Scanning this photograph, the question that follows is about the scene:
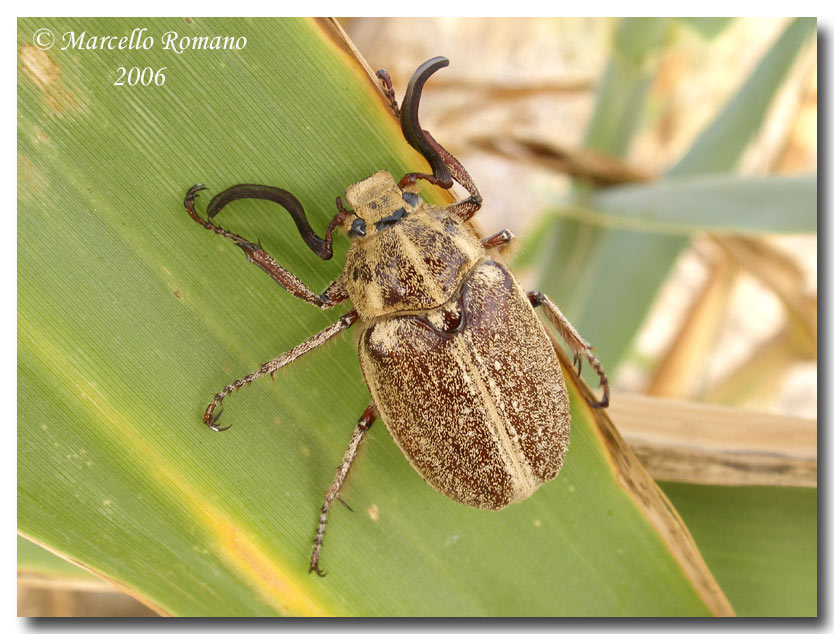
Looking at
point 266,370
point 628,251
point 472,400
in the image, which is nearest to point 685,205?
point 628,251

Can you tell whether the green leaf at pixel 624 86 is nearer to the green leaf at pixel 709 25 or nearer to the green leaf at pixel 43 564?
the green leaf at pixel 709 25

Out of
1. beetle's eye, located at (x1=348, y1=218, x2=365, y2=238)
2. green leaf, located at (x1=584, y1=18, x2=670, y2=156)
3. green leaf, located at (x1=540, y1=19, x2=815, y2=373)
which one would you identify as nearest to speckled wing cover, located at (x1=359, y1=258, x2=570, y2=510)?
beetle's eye, located at (x1=348, y1=218, x2=365, y2=238)

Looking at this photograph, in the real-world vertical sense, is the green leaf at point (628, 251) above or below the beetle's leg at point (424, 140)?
below

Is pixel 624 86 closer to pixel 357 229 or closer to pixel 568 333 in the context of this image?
pixel 568 333

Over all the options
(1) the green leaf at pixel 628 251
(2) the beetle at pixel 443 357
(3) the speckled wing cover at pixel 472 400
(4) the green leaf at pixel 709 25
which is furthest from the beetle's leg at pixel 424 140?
(1) the green leaf at pixel 628 251

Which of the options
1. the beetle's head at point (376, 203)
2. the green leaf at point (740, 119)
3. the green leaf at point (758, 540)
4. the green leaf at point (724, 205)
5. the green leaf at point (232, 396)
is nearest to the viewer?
the green leaf at point (232, 396)

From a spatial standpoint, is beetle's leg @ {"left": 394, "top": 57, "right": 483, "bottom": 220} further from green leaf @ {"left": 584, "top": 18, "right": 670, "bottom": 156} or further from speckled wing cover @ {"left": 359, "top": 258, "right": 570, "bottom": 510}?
green leaf @ {"left": 584, "top": 18, "right": 670, "bottom": 156}
